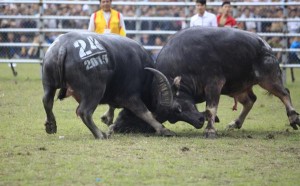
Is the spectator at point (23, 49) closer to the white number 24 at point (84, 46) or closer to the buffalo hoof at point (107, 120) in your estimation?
the buffalo hoof at point (107, 120)

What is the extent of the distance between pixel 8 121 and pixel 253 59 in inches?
160

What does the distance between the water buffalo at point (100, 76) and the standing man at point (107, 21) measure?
369cm

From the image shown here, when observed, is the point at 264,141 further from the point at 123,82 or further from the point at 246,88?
the point at 123,82

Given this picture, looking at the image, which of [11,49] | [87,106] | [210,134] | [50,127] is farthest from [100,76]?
[11,49]

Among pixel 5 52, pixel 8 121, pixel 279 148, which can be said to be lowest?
pixel 5 52

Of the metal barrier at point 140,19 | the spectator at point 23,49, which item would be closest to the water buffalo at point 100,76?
the metal barrier at point 140,19

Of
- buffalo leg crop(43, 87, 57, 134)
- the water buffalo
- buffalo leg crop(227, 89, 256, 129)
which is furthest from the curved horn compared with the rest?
buffalo leg crop(227, 89, 256, 129)

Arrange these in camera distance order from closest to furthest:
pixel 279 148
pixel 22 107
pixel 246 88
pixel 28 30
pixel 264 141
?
pixel 279 148
pixel 264 141
pixel 246 88
pixel 22 107
pixel 28 30

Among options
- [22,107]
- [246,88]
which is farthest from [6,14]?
[246,88]

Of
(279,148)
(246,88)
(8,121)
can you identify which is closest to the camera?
(279,148)

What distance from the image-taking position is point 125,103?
1065cm

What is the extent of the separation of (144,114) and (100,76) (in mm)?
1016

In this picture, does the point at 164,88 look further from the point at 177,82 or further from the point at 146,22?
the point at 146,22

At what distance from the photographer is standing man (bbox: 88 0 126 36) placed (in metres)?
14.5
